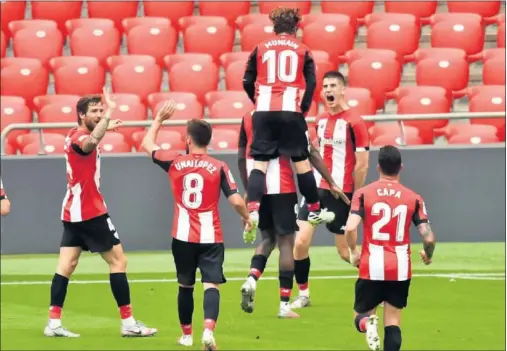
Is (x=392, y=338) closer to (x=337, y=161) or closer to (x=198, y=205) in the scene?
(x=198, y=205)

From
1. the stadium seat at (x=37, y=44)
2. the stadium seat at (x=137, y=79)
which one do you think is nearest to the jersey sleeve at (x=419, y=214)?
the stadium seat at (x=137, y=79)

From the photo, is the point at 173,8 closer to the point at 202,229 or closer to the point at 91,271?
the point at 91,271

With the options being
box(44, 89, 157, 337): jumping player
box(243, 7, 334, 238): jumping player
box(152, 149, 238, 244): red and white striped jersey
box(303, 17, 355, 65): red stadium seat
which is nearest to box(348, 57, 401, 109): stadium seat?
box(303, 17, 355, 65): red stadium seat

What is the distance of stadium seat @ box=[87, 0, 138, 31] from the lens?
69.4 feet

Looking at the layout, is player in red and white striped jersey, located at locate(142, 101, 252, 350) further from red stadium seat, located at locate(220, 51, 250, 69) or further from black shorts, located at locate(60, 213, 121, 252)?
red stadium seat, located at locate(220, 51, 250, 69)

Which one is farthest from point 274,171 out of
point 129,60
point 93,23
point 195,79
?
point 93,23

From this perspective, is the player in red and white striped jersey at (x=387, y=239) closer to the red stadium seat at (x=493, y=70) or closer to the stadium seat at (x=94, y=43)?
the red stadium seat at (x=493, y=70)

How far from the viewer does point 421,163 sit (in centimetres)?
1712

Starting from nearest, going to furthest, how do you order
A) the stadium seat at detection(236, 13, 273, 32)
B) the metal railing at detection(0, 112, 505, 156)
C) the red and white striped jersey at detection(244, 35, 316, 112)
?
the red and white striped jersey at detection(244, 35, 316, 112) < the metal railing at detection(0, 112, 505, 156) < the stadium seat at detection(236, 13, 273, 32)

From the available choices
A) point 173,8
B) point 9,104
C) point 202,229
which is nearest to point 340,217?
point 202,229

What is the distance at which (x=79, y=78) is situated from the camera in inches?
765

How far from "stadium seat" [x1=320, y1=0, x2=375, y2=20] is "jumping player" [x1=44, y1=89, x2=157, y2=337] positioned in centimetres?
978

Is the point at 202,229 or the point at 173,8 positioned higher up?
the point at 173,8

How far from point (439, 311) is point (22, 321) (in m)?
4.08
